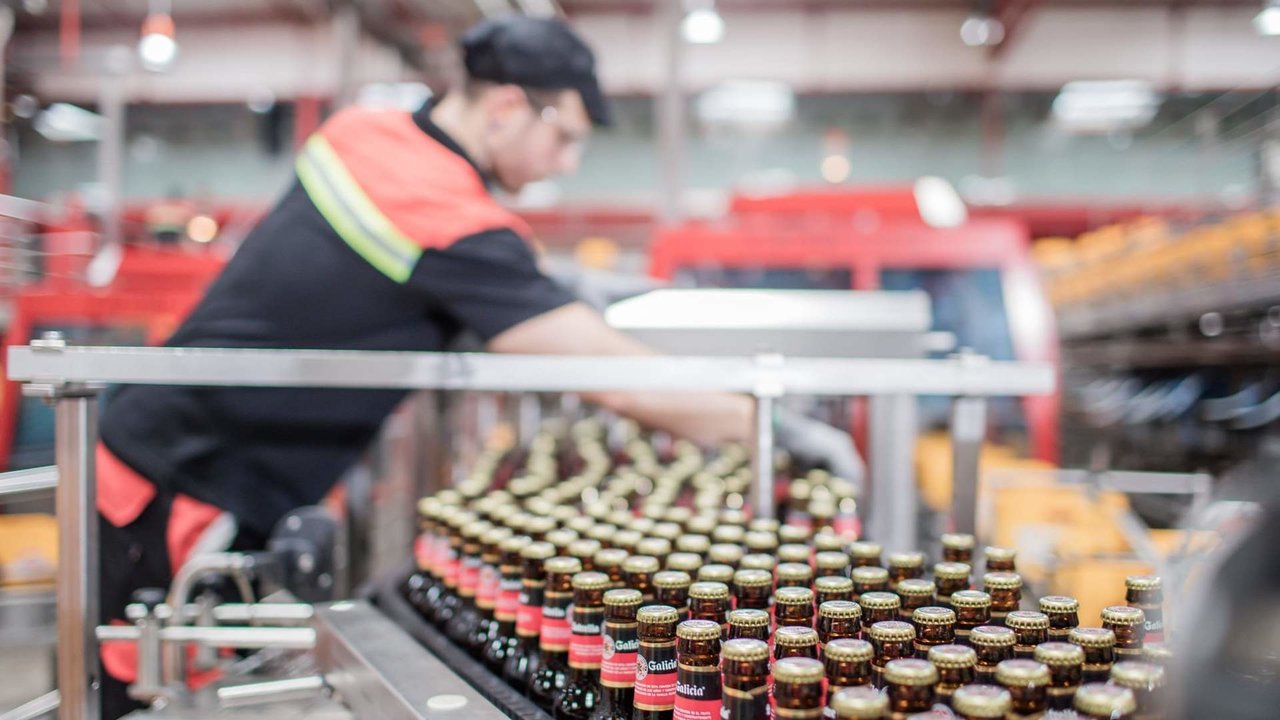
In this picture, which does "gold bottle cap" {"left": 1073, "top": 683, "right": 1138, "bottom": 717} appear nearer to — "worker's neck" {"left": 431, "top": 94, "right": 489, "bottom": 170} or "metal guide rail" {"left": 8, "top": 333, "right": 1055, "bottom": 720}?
"metal guide rail" {"left": 8, "top": 333, "right": 1055, "bottom": 720}

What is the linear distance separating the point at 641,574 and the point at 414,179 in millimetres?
874

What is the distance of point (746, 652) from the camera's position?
0.76 meters

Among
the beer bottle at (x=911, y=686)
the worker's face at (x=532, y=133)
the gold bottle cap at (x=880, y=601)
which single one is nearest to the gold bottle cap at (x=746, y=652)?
the beer bottle at (x=911, y=686)

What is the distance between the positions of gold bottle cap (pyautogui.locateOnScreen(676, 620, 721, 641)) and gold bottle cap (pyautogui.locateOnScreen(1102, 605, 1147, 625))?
40 cm

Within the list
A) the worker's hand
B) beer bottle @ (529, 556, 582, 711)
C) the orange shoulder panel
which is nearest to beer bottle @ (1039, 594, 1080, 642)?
beer bottle @ (529, 556, 582, 711)


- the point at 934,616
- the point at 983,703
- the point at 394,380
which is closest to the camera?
the point at 983,703

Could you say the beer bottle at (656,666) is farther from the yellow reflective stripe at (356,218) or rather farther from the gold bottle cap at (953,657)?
the yellow reflective stripe at (356,218)

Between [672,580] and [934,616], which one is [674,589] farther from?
[934,616]

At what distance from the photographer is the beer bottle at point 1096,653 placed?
821 millimetres

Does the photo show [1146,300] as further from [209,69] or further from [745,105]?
[209,69]

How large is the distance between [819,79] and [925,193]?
20.3 feet

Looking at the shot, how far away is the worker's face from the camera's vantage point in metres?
1.86

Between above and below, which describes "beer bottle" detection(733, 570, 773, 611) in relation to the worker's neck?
below

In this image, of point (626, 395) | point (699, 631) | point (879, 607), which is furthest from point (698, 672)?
point (626, 395)
